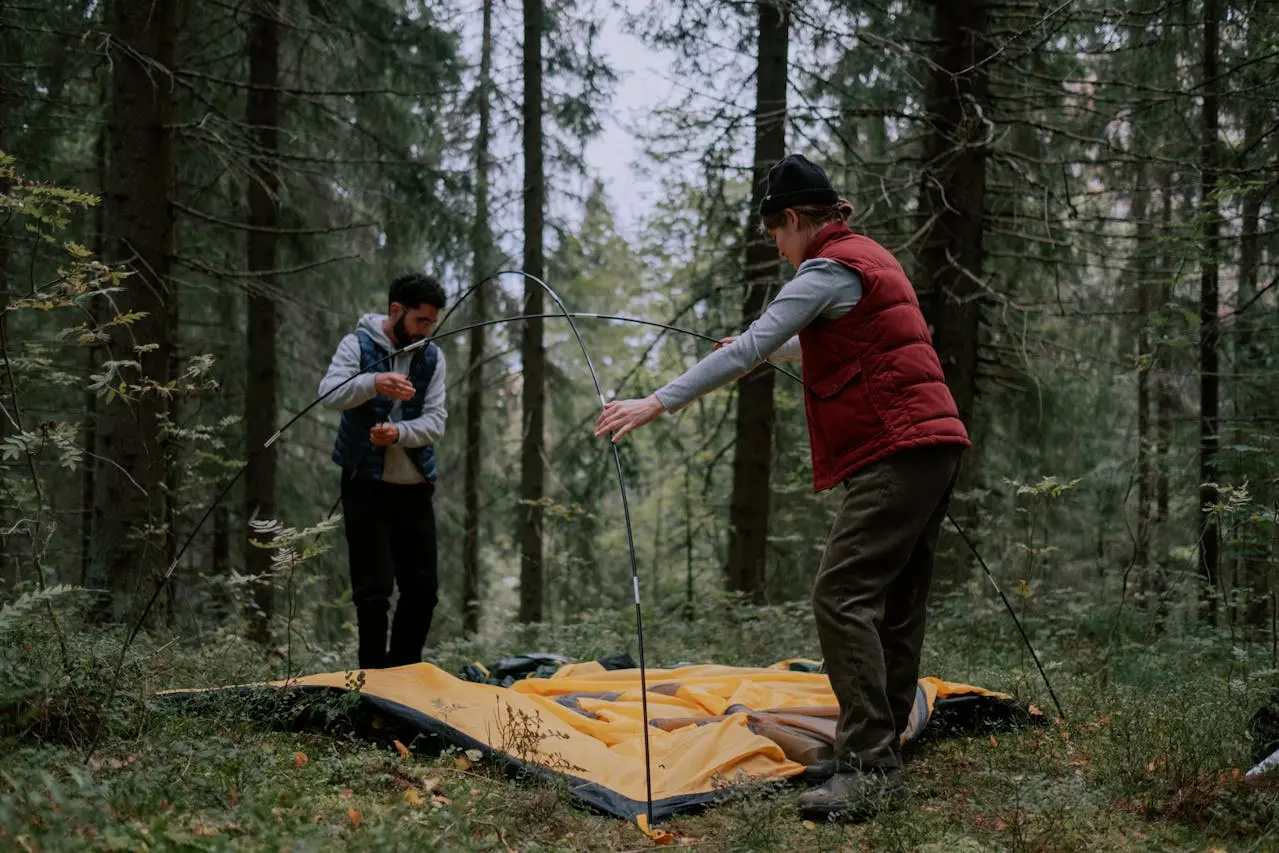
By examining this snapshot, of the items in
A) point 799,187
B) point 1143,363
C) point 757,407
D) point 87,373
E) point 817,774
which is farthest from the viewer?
point 757,407

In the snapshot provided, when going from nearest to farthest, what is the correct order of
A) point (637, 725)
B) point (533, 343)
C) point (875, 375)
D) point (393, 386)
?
1. point (875, 375)
2. point (637, 725)
3. point (393, 386)
4. point (533, 343)

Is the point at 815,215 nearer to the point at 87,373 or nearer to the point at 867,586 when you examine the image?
the point at 867,586

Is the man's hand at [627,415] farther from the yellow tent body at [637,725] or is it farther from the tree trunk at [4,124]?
the tree trunk at [4,124]

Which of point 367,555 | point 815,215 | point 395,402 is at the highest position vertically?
point 815,215

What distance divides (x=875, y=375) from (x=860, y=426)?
0.19 m

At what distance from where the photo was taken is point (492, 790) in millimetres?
3395

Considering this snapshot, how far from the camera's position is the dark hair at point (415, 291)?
16.0 ft

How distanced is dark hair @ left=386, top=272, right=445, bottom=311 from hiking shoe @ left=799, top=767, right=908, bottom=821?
2.93 m

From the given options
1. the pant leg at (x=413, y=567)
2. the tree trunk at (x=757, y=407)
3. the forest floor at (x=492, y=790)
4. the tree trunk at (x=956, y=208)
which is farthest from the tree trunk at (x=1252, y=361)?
the pant leg at (x=413, y=567)

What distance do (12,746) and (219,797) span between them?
2.53 feet

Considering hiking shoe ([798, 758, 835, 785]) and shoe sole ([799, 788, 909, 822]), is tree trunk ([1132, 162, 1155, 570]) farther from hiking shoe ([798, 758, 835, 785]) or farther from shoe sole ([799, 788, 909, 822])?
shoe sole ([799, 788, 909, 822])

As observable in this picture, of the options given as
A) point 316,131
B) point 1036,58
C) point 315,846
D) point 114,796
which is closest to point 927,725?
point 315,846

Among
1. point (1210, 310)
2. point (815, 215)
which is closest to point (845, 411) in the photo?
point (815, 215)

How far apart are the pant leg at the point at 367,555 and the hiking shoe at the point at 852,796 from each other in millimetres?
2436
